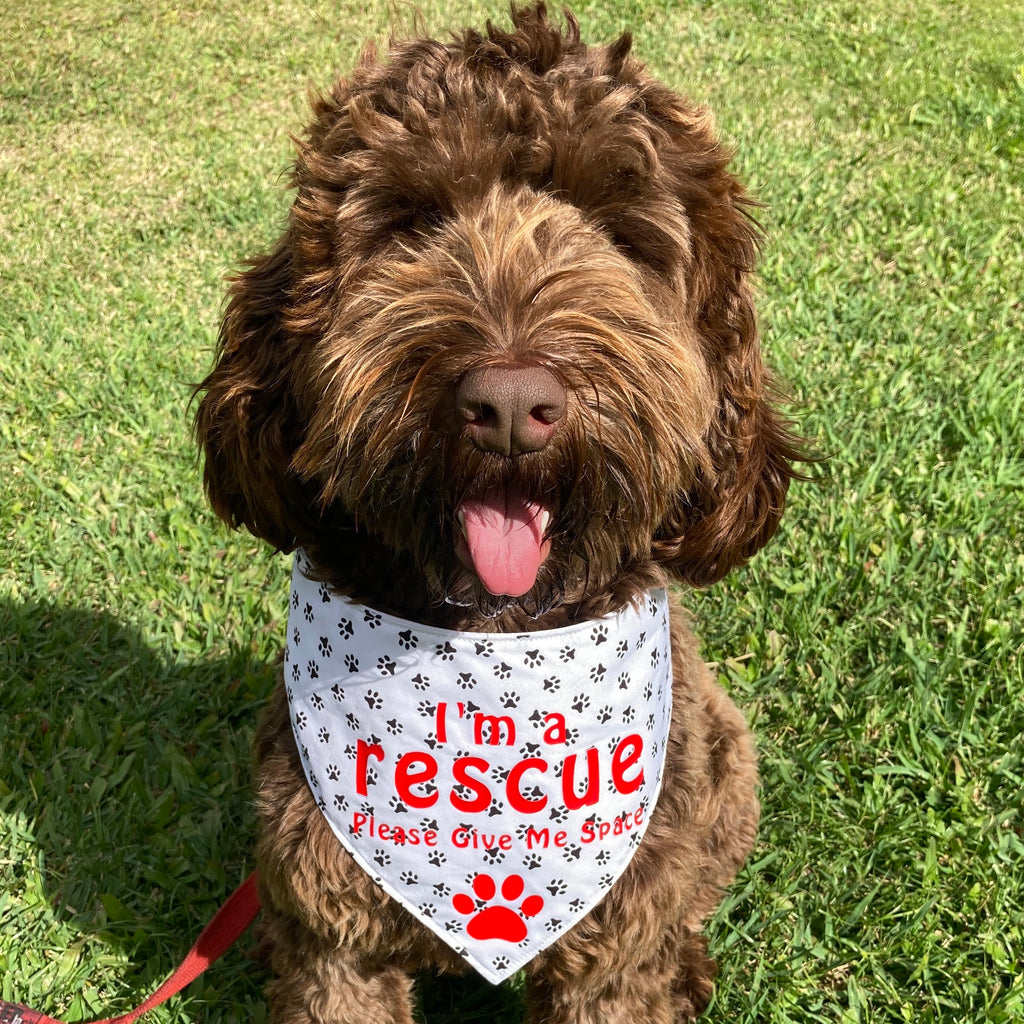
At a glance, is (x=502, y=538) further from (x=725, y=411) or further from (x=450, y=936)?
(x=450, y=936)

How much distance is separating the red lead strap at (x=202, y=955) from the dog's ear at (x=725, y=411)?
1.41 metres

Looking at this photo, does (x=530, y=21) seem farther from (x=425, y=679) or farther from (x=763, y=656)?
(x=763, y=656)

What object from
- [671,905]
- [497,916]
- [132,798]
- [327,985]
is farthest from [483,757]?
[132,798]

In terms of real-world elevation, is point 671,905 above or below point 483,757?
below

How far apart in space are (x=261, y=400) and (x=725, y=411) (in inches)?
40.5

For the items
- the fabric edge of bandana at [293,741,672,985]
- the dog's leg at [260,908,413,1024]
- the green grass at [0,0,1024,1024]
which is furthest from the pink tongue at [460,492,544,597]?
the green grass at [0,0,1024,1024]

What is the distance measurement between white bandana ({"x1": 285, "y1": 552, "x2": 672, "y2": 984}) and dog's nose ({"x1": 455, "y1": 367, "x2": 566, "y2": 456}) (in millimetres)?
683

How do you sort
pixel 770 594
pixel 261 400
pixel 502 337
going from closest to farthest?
pixel 502 337, pixel 261 400, pixel 770 594

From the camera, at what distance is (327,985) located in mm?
2545

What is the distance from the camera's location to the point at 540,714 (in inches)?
95.5

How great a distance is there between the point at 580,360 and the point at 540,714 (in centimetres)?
90

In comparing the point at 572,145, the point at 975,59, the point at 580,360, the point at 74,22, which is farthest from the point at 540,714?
the point at 74,22

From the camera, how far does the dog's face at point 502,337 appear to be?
1892 mm

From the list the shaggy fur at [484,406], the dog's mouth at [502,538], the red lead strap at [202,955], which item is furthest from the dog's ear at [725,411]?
the red lead strap at [202,955]
